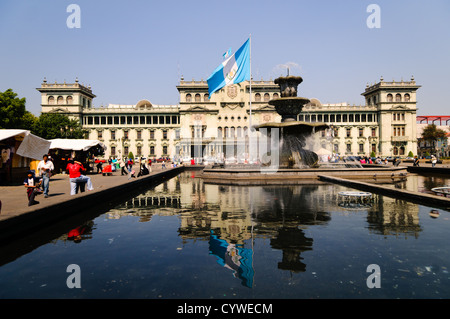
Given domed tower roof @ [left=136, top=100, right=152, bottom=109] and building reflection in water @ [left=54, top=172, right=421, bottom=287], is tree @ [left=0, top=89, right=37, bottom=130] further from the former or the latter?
domed tower roof @ [left=136, top=100, right=152, bottom=109]

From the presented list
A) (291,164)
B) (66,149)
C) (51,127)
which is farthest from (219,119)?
(291,164)

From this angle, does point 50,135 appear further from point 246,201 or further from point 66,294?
point 66,294

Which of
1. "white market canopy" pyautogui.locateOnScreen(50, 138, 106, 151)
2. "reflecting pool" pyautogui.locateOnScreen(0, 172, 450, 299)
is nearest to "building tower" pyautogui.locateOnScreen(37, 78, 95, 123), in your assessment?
"white market canopy" pyautogui.locateOnScreen(50, 138, 106, 151)

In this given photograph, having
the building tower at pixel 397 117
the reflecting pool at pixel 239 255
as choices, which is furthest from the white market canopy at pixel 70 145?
the building tower at pixel 397 117

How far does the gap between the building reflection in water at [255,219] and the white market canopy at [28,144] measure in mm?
8593

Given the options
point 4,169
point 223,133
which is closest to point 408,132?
point 223,133

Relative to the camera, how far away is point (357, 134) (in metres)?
74.1

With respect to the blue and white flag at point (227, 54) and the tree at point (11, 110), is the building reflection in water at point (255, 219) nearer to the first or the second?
the blue and white flag at point (227, 54)

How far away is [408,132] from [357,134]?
36.0ft

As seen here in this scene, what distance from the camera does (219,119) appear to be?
6806 centimetres

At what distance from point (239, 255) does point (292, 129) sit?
1652cm

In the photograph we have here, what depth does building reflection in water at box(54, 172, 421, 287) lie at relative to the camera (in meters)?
5.07

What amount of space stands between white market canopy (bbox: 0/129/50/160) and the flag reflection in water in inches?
573
